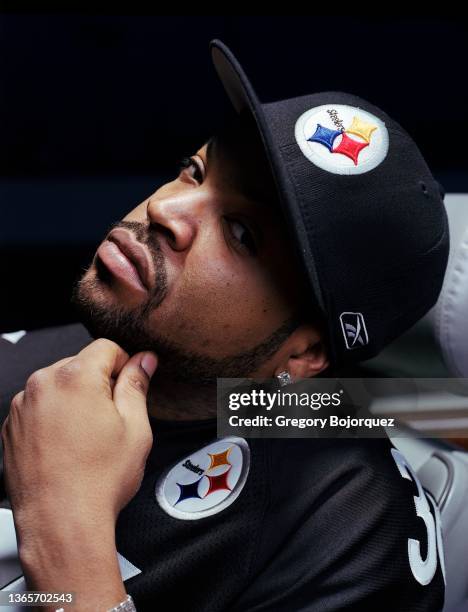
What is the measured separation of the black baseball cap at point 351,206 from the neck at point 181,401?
22 centimetres

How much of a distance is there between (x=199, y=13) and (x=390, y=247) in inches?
46.1

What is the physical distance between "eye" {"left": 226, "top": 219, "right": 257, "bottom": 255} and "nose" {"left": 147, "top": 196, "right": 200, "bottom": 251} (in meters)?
0.05

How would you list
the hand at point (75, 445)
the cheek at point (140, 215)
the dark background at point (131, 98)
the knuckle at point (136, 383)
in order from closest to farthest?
the hand at point (75, 445)
the knuckle at point (136, 383)
the cheek at point (140, 215)
the dark background at point (131, 98)

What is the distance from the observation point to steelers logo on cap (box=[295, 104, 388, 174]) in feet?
3.32

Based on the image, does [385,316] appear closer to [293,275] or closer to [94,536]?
[293,275]

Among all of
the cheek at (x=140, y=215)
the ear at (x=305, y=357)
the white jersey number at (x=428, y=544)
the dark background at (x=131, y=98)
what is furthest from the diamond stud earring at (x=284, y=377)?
the dark background at (x=131, y=98)

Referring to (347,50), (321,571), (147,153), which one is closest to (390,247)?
(321,571)

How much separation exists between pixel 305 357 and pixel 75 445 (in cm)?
43

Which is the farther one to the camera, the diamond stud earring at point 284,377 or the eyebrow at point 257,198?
the diamond stud earring at point 284,377

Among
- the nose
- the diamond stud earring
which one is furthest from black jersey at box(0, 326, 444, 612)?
the nose

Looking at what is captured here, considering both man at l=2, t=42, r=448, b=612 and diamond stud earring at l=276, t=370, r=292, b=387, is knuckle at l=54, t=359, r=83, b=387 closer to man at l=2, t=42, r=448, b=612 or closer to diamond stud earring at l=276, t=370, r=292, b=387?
man at l=2, t=42, r=448, b=612

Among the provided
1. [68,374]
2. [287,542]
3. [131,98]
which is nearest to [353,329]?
[287,542]

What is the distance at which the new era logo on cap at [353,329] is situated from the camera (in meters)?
1.07

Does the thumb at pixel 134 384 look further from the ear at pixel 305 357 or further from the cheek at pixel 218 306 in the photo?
the ear at pixel 305 357
